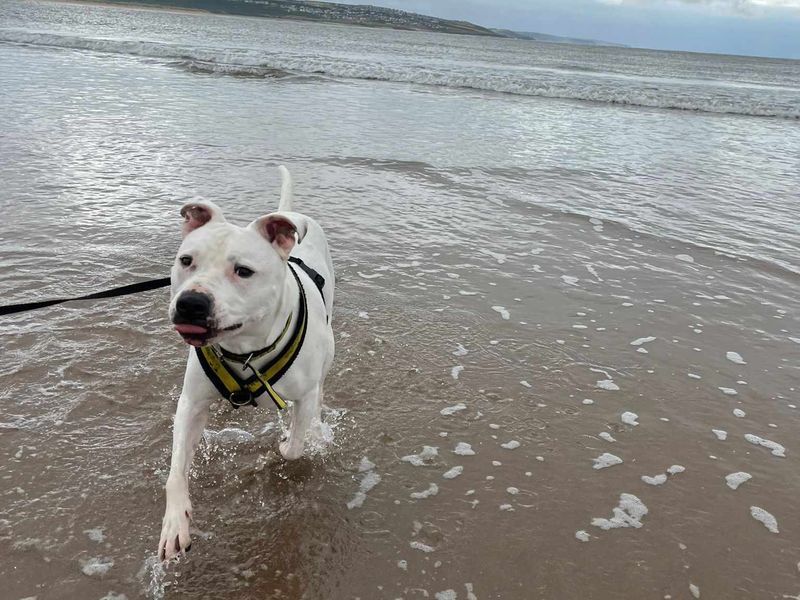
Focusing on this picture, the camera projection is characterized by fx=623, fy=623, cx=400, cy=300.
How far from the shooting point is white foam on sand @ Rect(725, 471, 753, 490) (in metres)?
3.74

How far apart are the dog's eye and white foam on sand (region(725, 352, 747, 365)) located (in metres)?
4.23

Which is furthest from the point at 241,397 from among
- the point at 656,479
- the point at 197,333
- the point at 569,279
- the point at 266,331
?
the point at 569,279

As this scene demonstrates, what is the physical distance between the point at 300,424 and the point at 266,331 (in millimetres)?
692

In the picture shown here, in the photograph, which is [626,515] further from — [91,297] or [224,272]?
[91,297]

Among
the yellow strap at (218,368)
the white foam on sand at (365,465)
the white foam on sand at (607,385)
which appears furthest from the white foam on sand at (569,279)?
the yellow strap at (218,368)

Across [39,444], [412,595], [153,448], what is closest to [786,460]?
[412,595]

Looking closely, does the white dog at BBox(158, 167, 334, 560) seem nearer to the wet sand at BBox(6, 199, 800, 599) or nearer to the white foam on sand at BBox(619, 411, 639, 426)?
the wet sand at BBox(6, 199, 800, 599)

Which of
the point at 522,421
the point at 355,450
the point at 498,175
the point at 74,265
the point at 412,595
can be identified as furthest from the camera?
the point at 498,175

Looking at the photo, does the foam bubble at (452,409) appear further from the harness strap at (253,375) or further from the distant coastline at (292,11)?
the distant coastline at (292,11)

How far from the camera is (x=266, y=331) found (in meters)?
3.05

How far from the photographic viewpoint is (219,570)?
2.93m

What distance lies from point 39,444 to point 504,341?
11.6 ft

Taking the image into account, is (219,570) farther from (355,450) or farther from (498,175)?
(498,175)

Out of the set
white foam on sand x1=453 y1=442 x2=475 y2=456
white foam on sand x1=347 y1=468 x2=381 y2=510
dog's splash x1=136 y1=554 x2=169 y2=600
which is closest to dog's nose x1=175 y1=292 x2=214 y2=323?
dog's splash x1=136 y1=554 x2=169 y2=600
